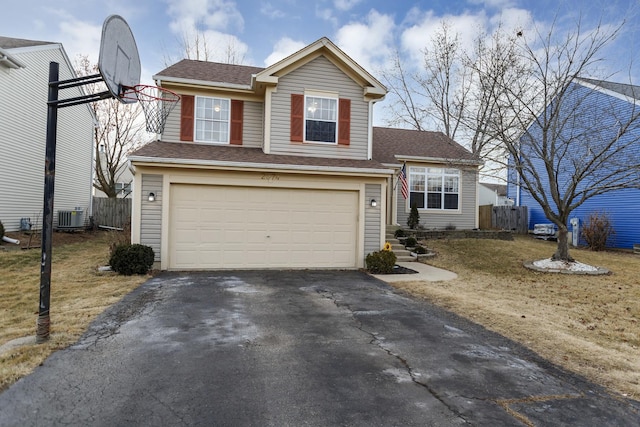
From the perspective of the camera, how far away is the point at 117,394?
310 centimetres

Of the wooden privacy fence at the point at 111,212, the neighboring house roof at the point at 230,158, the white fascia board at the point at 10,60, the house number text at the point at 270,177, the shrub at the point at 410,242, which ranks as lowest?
the shrub at the point at 410,242

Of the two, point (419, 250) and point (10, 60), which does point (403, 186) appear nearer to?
point (419, 250)

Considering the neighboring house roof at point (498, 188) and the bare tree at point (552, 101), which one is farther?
the neighboring house roof at point (498, 188)

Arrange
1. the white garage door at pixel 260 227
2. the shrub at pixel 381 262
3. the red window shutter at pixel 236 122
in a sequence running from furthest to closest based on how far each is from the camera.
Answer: the red window shutter at pixel 236 122, the shrub at pixel 381 262, the white garage door at pixel 260 227

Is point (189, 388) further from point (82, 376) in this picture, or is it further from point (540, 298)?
point (540, 298)

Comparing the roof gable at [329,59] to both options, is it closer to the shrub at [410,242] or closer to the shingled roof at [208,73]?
the shingled roof at [208,73]

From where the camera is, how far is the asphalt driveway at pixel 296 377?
2.85 metres

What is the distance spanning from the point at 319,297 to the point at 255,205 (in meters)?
3.99

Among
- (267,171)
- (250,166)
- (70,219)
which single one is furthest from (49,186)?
(70,219)

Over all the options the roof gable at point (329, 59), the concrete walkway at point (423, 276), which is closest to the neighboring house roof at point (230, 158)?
the roof gable at point (329, 59)

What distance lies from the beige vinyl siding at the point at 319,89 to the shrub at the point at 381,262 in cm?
323

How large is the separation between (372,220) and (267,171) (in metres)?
3.33

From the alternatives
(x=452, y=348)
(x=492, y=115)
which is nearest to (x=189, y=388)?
(x=452, y=348)

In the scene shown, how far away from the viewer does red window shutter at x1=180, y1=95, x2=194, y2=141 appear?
10.9 m
